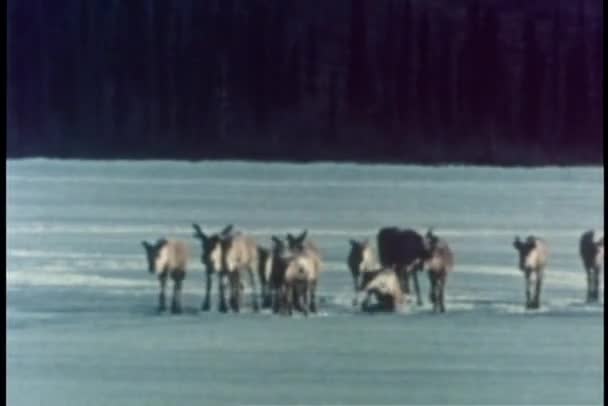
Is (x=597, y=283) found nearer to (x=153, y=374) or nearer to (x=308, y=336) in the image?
(x=308, y=336)

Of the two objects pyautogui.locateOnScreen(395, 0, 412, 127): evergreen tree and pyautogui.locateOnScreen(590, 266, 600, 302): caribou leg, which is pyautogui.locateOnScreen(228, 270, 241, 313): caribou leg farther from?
pyautogui.locateOnScreen(590, 266, 600, 302): caribou leg

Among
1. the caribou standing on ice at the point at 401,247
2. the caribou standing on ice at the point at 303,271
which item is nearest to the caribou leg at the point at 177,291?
the caribou standing on ice at the point at 303,271

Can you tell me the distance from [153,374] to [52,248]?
7.2 inches

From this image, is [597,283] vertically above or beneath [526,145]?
beneath

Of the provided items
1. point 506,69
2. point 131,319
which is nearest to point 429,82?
point 506,69

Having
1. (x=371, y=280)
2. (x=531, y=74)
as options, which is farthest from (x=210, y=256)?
(x=531, y=74)

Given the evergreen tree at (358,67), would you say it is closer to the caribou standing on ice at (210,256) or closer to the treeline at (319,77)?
the treeline at (319,77)

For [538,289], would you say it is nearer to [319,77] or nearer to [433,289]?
[433,289]

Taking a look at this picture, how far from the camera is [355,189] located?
166 cm

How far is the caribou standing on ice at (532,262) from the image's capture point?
164 centimetres

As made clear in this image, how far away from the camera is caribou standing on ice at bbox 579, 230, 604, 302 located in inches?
64.8

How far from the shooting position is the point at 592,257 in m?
1.65

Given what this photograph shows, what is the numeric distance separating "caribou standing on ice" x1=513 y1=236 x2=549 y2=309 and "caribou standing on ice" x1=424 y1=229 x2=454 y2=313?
0.08 m

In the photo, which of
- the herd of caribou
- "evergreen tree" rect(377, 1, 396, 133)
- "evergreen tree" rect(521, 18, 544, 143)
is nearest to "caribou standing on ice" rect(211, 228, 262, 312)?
the herd of caribou
